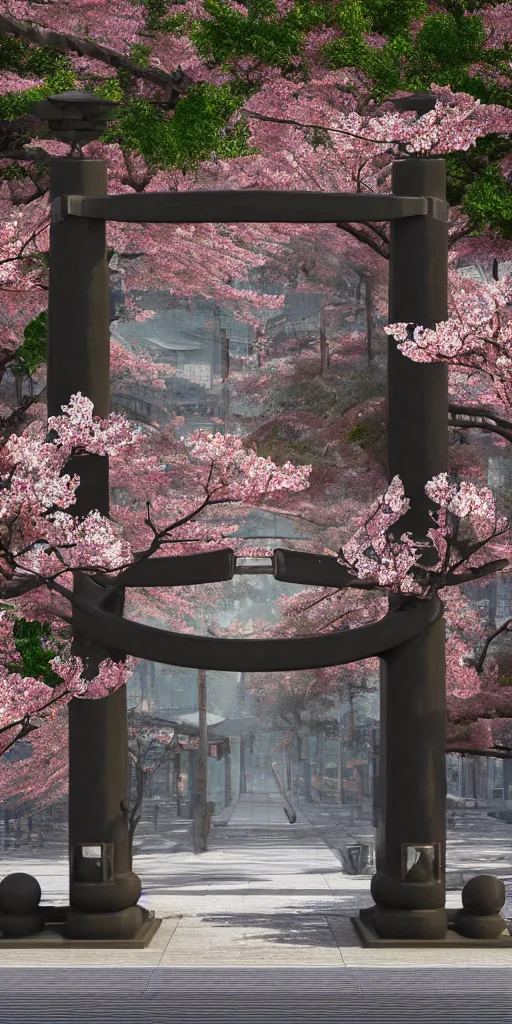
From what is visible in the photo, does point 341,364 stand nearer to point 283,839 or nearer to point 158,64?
point 158,64

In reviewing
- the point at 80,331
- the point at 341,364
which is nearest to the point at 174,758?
the point at 341,364

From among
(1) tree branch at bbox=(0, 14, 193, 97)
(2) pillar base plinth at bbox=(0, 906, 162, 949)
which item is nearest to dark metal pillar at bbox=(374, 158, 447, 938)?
Result: (2) pillar base plinth at bbox=(0, 906, 162, 949)

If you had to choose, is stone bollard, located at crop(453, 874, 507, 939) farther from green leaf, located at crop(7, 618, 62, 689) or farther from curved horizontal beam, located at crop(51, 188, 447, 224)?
curved horizontal beam, located at crop(51, 188, 447, 224)

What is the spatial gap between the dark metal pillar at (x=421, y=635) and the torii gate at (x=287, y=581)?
0.04 ft

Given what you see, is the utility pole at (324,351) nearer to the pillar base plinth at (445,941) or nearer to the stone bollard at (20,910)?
the pillar base plinth at (445,941)

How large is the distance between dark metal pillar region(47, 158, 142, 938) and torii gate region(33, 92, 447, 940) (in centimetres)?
1

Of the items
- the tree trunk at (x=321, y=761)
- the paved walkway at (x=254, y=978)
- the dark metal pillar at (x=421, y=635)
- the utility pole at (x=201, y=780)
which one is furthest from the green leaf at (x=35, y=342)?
the tree trunk at (x=321, y=761)

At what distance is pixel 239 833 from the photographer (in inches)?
1484

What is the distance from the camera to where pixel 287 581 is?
35.5 feet

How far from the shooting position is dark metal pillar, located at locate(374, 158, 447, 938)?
35.9ft

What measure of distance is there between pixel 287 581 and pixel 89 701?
2.05m

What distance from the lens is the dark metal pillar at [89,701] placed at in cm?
1090

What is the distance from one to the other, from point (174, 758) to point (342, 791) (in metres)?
10.9

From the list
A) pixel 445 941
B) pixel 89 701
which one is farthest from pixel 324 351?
pixel 445 941
